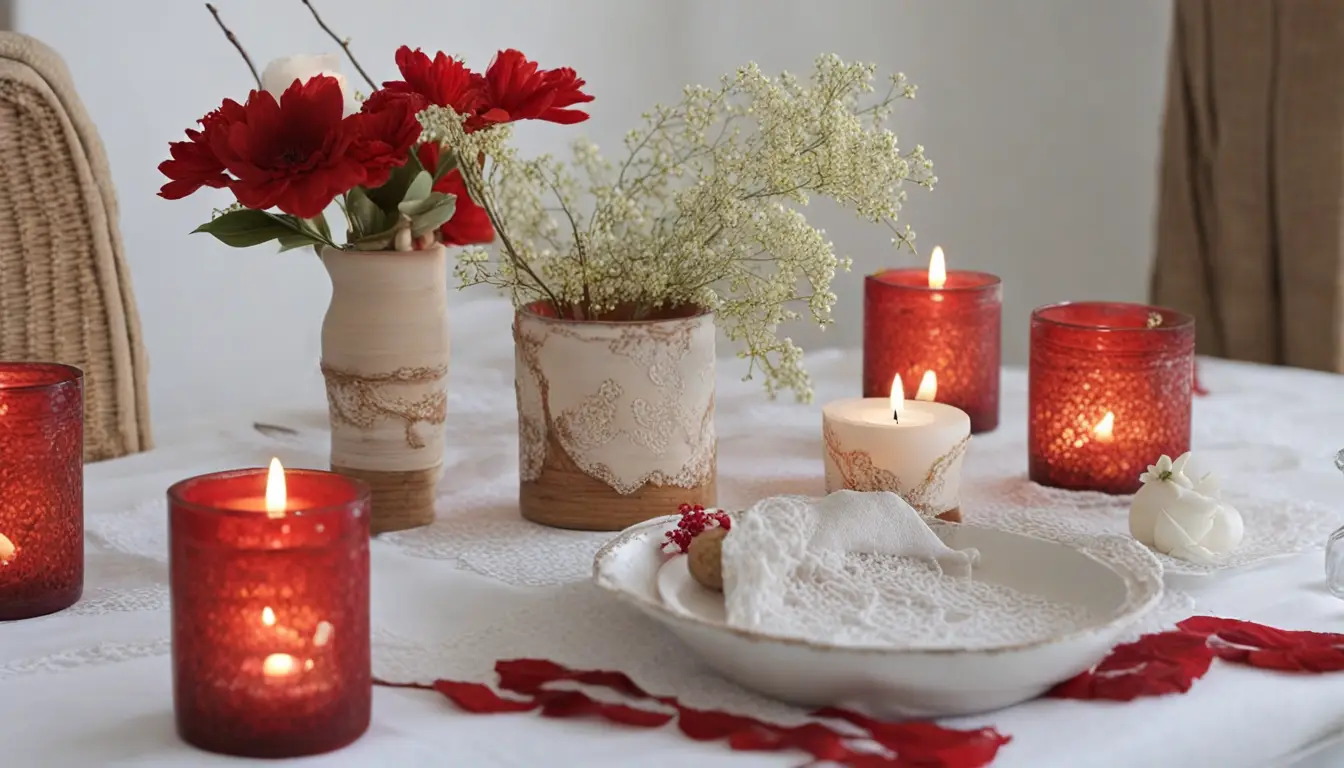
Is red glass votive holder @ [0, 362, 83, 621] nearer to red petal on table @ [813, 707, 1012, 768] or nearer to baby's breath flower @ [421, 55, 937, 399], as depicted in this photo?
baby's breath flower @ [421, 55, 937, 399]

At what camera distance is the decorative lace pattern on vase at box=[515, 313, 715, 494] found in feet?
→ 3.25

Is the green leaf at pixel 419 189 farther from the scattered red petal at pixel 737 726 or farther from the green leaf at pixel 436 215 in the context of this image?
the scattered red petal at pixel 737 726

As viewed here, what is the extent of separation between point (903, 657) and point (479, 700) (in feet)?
0.68

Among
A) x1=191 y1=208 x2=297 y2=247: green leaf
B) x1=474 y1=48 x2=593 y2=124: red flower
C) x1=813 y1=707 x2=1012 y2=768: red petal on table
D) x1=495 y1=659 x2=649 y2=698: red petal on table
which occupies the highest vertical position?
x1=474 y1=48 x2=593 y2=124: red flower

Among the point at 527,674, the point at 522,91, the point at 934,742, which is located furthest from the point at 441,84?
the point at 934,742

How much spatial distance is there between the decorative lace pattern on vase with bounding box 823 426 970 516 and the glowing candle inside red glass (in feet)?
0.94

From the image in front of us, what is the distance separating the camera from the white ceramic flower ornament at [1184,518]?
0.94 m

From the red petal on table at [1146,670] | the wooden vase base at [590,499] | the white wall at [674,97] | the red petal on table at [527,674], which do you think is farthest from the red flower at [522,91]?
the white wall at [674,97]

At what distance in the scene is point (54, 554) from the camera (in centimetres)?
86

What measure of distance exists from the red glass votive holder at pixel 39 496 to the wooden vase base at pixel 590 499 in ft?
1.01

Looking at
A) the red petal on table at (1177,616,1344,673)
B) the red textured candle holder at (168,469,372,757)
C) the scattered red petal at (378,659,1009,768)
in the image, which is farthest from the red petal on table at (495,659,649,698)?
the red petal on table at (1177,616,1344,673)

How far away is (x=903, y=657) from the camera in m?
0.67

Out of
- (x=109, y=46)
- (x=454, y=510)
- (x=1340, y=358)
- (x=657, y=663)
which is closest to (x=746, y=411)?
(x=454, y=510)

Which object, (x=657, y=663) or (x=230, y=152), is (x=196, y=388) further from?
(x=657, y=663)
